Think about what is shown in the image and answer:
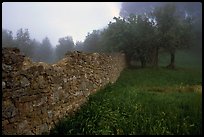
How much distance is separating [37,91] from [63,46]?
65118 millimetres

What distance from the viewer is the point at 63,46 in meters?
70.9

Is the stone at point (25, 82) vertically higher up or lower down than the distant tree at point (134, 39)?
lower down

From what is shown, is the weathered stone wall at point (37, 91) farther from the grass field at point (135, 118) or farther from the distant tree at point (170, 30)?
the distant tree at point (170, 30)

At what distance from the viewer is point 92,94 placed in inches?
423

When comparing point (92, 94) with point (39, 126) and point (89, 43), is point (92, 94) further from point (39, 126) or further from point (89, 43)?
point (89, 43)

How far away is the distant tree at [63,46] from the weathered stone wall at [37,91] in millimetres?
58449

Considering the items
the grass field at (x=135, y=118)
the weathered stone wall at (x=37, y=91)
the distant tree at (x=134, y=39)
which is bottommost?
the grass field at (x=135, y=118)

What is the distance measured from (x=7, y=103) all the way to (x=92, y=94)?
5.36 m

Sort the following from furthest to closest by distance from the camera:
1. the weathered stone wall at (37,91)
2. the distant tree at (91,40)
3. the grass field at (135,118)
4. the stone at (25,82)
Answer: the distant tree at (91,40) < the grass field at (135,118) < the stone at (25,82) < the weathered stone wall at (37,91)

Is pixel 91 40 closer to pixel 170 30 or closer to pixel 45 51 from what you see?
pixel 170 30

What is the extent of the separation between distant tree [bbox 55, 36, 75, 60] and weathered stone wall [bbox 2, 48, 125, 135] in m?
58.4

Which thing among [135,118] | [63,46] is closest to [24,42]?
[63,46]

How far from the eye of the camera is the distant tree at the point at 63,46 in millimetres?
68562

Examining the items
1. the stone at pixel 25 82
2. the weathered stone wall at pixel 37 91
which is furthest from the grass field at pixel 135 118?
the stone at pixel 25 82
